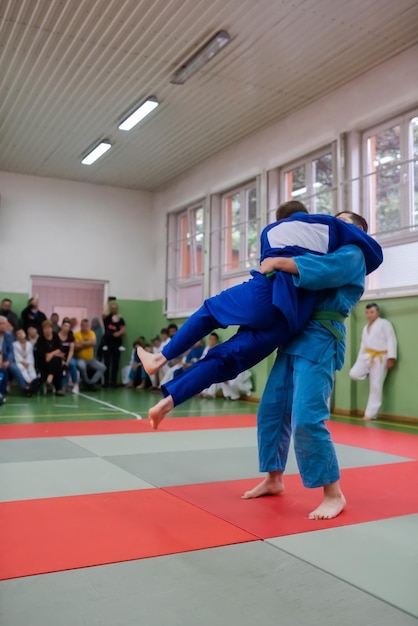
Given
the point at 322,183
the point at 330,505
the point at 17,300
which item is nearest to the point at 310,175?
the point at 322,183

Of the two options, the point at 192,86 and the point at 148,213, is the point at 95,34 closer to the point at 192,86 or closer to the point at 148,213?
the point at 192,86

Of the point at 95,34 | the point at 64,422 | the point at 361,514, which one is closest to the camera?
the point at 361,514

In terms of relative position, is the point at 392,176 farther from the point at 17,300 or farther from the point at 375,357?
the point at 17,300

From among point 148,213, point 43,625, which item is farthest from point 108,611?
point 148,213

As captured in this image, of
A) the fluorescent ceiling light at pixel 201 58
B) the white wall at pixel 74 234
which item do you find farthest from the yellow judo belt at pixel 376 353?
the white wall at pixel 74 234

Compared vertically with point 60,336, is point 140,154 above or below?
above

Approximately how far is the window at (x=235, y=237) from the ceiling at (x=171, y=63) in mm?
1072

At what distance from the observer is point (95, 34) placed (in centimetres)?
670

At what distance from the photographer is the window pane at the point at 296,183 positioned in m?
8.79

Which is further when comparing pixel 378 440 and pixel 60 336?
pixel 60 336

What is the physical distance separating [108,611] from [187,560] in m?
0.43

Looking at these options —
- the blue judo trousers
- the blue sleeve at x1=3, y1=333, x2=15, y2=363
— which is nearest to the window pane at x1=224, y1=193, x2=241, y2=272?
the blue sleeve at x1=3, y1=333, x2=15, y2=363

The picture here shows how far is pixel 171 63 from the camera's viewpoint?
737 cm

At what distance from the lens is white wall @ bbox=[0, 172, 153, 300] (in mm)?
11812
